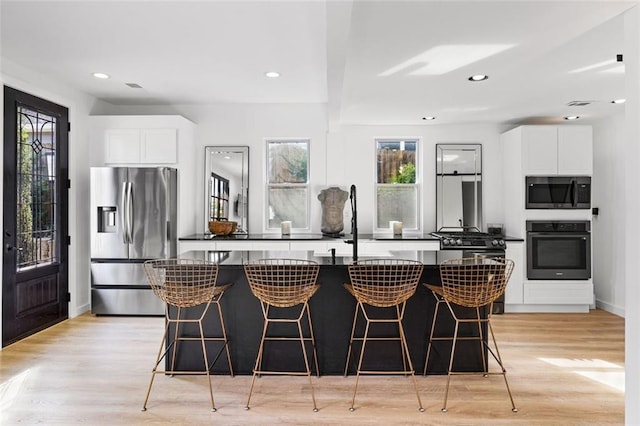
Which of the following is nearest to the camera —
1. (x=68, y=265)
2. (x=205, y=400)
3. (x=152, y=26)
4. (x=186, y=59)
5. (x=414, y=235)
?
(x=205, y=400)

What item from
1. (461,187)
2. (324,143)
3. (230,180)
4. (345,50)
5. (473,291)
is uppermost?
(345,50)

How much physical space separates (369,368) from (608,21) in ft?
9.31

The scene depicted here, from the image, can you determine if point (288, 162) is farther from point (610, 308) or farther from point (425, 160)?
point (610, 308)

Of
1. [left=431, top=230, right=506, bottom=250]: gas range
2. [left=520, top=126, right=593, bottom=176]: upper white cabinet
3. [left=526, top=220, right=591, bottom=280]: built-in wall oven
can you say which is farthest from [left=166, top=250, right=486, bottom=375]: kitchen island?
[left=520, top=126, right=593, bottom=176]: upper white cabinet

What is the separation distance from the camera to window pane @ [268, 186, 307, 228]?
5875mm

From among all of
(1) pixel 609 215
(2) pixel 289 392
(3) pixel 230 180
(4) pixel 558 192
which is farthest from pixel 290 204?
(1) pixel 609 215

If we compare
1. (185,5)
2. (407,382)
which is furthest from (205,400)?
(185,5)

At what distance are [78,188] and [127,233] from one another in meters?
0.84

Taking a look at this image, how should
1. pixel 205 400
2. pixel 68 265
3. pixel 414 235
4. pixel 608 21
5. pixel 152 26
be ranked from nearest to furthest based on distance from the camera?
pixel 608 21, pixel 205 400, pixel 152 26, pixel 68 265, pixel 414 235

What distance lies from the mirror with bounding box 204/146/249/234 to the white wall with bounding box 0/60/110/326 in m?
1.45

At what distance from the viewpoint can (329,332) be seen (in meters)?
3.29

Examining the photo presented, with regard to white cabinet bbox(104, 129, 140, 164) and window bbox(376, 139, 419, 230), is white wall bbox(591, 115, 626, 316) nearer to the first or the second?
window bbox(376, 139, 419, 230)

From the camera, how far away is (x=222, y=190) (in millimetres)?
5789

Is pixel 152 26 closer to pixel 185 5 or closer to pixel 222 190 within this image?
pixel 185 5
